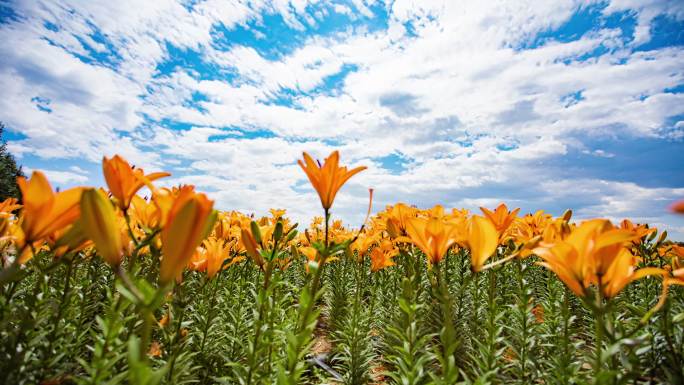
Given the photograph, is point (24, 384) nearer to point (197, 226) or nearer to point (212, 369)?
point (197, 226)

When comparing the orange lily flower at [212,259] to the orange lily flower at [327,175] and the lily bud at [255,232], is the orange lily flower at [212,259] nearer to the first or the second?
the lily bud at [255,232]

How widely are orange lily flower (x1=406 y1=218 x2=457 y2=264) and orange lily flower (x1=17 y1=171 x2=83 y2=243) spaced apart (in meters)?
1.23

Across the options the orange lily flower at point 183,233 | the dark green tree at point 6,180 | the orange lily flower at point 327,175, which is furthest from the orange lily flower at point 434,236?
the dark green tree at point 6,180

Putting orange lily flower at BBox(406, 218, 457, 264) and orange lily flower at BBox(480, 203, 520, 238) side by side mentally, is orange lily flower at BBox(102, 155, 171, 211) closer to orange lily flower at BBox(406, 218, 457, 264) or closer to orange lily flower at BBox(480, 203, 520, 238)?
orange lily flower at BBox(406, 218, 457, 264)

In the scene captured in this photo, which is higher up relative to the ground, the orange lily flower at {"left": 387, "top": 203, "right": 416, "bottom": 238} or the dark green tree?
the dark green tree

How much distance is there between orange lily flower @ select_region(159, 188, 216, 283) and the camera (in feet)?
2.47

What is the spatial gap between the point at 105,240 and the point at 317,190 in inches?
29.0

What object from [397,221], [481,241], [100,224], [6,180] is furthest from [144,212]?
[6,180]

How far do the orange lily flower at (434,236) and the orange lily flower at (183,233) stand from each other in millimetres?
929

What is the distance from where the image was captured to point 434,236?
4.75ft

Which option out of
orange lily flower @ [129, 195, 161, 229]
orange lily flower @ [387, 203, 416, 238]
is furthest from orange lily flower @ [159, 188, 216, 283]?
orange lily flower @ [387, 203, 416, 238]

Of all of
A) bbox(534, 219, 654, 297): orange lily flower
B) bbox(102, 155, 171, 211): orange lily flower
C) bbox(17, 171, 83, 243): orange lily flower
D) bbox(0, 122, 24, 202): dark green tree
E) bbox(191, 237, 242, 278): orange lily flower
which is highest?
bbox(0, 122, 24, 202): dark green tree

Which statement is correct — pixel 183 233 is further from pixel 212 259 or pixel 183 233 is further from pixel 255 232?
pixel 212 259

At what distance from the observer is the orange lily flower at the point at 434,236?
4.73ft
